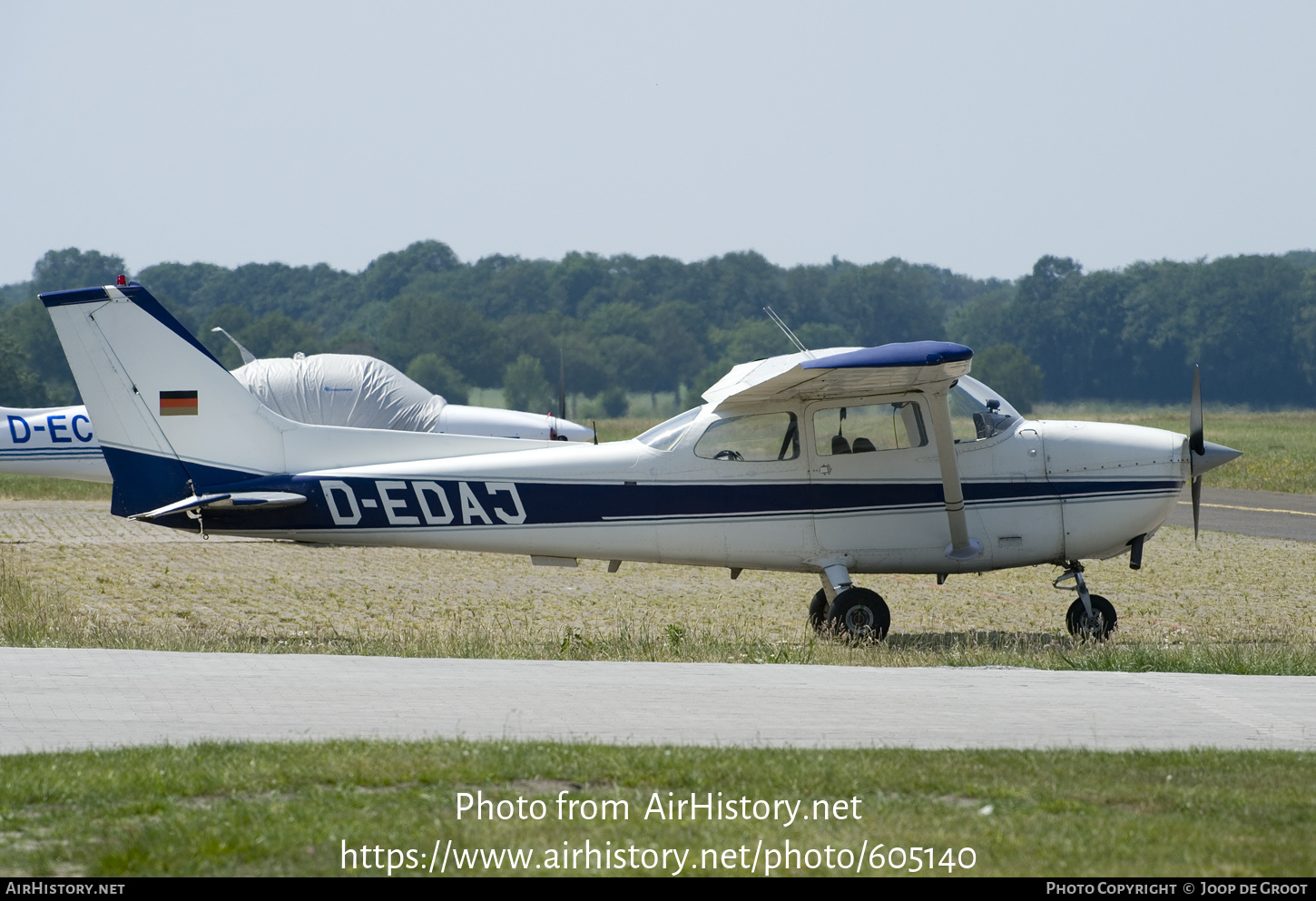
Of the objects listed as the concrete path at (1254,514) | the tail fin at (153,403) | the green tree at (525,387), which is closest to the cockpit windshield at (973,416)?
the tail fin at (153,403)

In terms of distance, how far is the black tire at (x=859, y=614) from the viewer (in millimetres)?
11391

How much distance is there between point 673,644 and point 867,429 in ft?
9.04

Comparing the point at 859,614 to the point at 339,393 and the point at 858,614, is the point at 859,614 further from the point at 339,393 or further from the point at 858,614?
the point at 339,393

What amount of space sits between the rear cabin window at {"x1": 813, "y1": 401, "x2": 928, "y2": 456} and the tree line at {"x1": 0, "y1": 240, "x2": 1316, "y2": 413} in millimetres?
79140

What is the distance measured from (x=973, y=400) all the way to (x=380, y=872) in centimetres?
824

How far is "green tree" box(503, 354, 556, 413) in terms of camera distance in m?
106

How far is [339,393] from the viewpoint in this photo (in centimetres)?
2534

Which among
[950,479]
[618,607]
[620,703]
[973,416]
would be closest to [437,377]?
[618,607]

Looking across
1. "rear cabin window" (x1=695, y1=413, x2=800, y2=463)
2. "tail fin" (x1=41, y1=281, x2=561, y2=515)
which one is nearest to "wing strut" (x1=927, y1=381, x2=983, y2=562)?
"rear cabin window" (x1=695, y1=413, x2=800, y2=463)

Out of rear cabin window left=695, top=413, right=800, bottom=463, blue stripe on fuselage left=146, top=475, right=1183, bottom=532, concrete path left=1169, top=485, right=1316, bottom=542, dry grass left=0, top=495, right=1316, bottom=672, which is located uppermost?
rear cabin window left=695, top=413, right=800, bottom=463

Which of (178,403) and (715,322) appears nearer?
(178,403)

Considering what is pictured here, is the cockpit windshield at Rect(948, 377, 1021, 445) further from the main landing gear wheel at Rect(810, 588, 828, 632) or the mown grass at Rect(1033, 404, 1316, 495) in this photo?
the mown grass at Rect(1033, 404, 1316, 495)

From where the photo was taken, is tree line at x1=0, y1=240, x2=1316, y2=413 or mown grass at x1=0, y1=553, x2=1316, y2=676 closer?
mown grass at x1=0, y1=553, x2=1316, y2=676

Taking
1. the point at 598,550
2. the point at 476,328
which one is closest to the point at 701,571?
the point at 598,550
